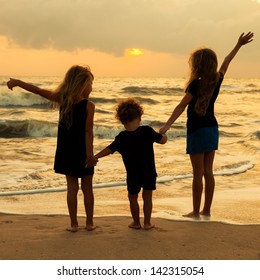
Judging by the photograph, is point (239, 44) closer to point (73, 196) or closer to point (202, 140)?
point (202, 140)

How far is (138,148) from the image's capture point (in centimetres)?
440

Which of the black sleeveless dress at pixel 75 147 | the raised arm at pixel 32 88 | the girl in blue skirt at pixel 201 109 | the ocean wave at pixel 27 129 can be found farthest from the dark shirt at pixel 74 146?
the ocean wave at pixel 27 129

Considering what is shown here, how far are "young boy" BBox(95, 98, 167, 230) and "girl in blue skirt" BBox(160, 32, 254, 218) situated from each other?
1.46ft

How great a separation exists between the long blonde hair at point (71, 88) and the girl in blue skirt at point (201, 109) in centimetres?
92

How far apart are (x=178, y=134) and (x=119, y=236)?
10.8 metres

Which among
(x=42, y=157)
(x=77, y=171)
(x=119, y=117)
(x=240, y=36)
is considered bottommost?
(x=42, y=157)

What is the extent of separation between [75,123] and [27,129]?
1211 centimetres

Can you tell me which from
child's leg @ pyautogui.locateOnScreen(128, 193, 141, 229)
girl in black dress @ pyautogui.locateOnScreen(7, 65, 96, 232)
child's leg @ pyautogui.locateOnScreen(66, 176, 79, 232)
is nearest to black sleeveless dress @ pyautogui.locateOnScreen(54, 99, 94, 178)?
girl in black dress @ pyautogui.locateOnScreen(7, 65, 96, 232)

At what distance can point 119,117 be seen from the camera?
438 cm

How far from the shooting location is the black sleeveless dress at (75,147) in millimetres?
4340

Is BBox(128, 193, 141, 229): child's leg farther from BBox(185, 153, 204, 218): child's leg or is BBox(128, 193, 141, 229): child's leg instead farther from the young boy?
BBox(185, 153, 204, 218): child's leg

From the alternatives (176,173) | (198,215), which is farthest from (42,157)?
(198,215)

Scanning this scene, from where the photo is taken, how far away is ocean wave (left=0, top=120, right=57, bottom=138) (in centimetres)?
1539
